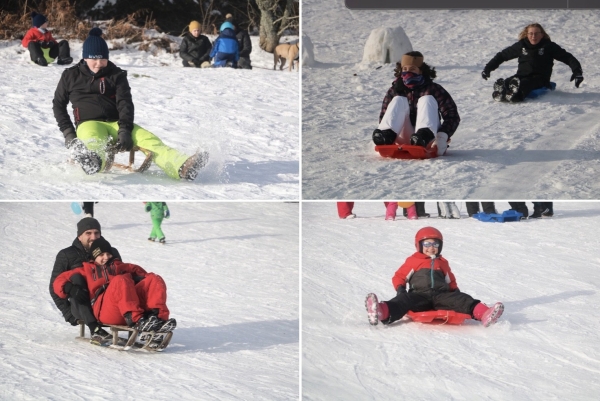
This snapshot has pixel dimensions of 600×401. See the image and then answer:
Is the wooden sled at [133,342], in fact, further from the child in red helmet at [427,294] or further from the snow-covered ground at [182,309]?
the child in red helmet at [427,294]

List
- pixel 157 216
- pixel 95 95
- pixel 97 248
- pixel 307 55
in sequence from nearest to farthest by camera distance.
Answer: pixel 97 248 < pixel 95 95 < pixel 157 216 < pixel 307 55

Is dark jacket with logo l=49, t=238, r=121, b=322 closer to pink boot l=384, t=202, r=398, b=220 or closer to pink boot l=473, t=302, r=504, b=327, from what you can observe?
pink boot l=473, t=302, r=504, b=327

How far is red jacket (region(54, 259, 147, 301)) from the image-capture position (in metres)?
3.91

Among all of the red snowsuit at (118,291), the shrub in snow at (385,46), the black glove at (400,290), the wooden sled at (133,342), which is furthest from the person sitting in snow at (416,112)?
the shrub in snow at (385,46)

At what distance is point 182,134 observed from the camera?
590 centimetres

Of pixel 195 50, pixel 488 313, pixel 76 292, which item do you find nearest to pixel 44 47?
pixel 195 50

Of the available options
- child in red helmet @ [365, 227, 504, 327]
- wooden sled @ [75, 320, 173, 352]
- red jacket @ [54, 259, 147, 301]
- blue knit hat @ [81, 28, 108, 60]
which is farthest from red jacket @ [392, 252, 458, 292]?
blue knit hat @ [81, 28, 108, 60]

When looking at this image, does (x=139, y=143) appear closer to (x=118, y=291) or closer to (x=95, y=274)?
(x=95, y=274)

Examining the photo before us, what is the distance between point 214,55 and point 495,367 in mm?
7129

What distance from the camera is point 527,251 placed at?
549 centimetres

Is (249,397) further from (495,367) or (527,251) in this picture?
(527,251)

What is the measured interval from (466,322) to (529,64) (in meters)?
2.84

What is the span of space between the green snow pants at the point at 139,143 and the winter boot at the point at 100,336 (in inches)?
35.9

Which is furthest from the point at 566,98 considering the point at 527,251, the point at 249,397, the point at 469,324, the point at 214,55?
the point at 214,55
